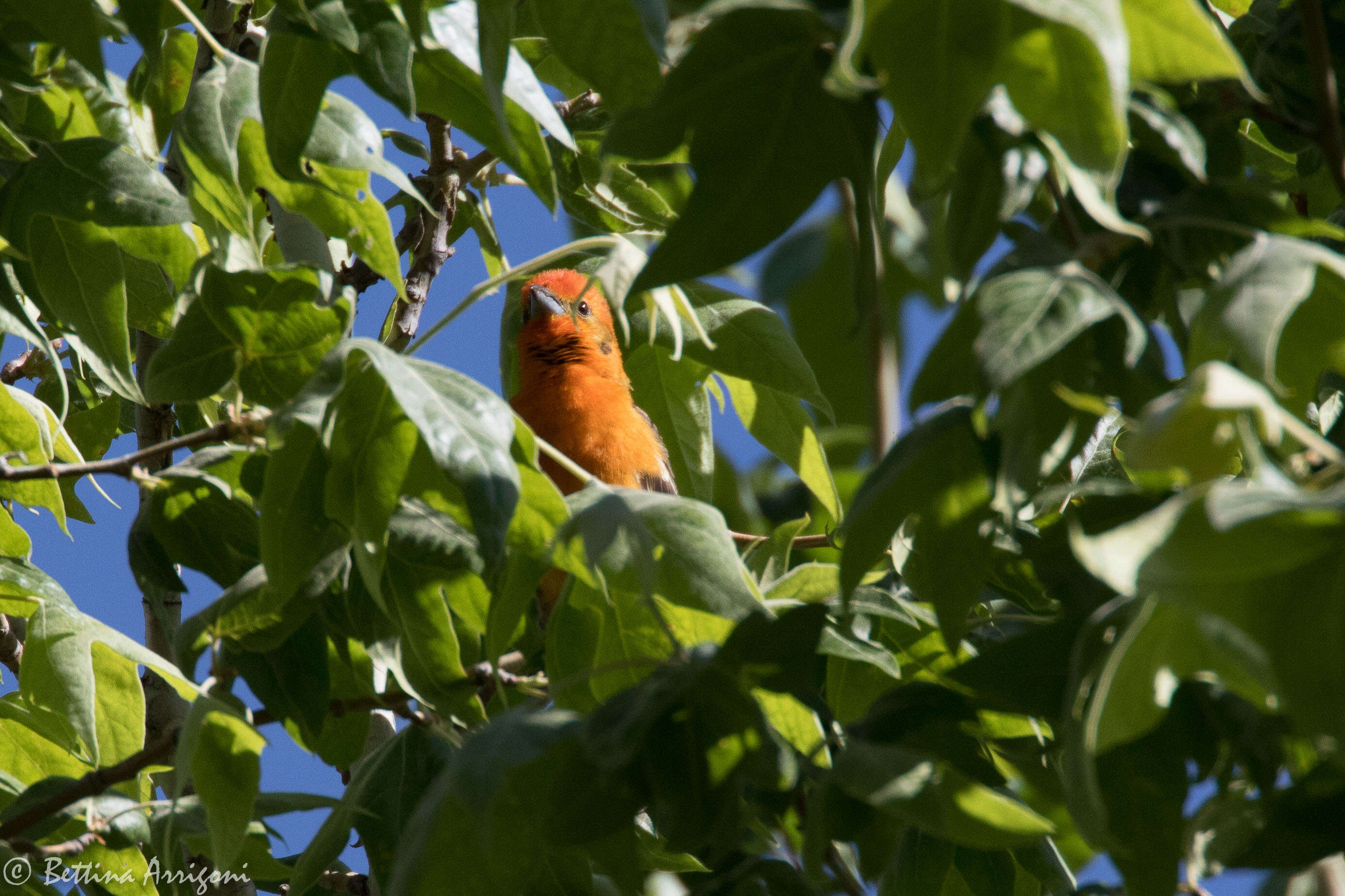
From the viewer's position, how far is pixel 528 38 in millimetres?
2219

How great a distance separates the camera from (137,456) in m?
1.77

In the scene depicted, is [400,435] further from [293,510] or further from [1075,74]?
[1075,74]

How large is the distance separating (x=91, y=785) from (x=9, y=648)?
173 centimetres

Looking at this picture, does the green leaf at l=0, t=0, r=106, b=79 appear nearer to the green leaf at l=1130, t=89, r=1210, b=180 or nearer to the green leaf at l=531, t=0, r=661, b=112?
the green leaf at l=531, t=0, r=661, b=112

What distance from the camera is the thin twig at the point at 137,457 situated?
174 cm

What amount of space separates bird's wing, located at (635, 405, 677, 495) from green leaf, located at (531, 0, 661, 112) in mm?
2481

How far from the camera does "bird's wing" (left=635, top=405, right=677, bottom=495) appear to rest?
3.92m

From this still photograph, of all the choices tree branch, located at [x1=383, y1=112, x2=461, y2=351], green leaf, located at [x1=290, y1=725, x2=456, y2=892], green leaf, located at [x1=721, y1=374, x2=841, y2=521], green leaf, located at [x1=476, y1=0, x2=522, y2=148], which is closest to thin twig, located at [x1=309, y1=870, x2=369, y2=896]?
green leaf, located at [x1=290, y1=725, x2=456, y2=892]

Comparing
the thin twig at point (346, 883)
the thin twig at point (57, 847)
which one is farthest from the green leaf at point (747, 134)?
the thin twig at point (346, 883)

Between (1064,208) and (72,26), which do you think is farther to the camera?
(72,26)

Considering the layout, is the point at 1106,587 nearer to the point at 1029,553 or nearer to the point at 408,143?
the point at 1029,553

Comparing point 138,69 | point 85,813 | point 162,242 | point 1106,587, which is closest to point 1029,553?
point 1106,587

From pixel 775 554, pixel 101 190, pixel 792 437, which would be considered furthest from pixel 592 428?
pixel 101 190

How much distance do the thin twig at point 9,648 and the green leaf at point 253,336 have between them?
1882mm
